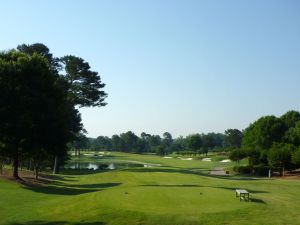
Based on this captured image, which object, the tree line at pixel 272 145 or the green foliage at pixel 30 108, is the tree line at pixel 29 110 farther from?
the tree line at pixel 272 145

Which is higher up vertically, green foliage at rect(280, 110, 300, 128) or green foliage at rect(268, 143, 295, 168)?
green foliage at rect(280, 110, 300, 128)

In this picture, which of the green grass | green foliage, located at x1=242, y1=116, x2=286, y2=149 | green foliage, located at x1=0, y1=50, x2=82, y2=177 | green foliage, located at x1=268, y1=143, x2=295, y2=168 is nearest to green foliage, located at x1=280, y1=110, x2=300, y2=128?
green foliage, located at x1=242, y1=116, x2=286, y2=149

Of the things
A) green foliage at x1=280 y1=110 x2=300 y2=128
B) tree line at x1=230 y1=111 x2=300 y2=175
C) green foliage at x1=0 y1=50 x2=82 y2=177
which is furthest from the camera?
green foliage at x1=280 y1=110 x2=300 y2=128

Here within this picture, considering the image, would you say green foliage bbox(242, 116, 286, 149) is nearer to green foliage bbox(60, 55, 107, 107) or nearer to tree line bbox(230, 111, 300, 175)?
tree line bbox(230, 111, 300, 175)

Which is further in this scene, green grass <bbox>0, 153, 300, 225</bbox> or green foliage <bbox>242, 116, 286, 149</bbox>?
green foliage <bbox>242, 116, 286, 149</bbox>

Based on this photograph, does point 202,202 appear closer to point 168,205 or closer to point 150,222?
point 168,205

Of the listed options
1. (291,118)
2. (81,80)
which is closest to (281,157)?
(81,80)

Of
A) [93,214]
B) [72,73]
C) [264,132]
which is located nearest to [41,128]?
[93,214]

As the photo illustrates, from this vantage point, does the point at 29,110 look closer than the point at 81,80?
Yes

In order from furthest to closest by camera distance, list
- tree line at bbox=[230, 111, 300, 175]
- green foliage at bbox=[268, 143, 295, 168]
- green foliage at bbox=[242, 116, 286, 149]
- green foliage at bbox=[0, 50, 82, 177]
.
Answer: green foliage at bbox=[242, 116, 286, 149] → tree line at bbox=[230, 111, 300, 175] → green foliage at bbox=[268, 143, 295, 168] → green foliage at bbox=[0, 50, 82, 177]

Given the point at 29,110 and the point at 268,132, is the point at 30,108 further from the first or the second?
the point at 268,132

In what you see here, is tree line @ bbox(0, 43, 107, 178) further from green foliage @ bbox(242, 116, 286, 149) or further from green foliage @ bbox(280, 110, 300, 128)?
green foliage @ bbox(280, 110, 300, 128)

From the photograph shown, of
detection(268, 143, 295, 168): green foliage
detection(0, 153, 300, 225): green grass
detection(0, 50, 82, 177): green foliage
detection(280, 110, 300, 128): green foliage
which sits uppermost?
A: detection(280, 110, 300, 128): green foliage

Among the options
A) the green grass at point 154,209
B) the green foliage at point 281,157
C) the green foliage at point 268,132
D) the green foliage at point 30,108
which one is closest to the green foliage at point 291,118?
the green foliage at point 268,132
